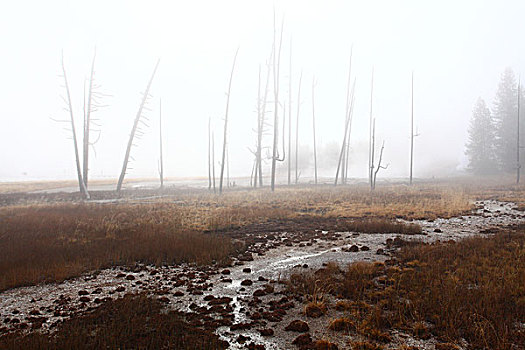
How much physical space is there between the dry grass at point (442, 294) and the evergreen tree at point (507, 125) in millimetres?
47500

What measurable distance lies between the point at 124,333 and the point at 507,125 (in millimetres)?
59838

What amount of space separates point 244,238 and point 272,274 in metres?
4.57

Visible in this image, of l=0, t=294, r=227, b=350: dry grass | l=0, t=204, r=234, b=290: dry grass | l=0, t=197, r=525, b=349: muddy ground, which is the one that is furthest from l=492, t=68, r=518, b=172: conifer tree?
Result: l=0, t=294, r=227, b=350: dry grass

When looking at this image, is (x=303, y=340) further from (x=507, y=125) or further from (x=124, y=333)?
(x=507, y=125)

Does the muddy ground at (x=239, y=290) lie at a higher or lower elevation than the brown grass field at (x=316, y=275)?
lower

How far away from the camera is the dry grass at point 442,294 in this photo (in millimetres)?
4477

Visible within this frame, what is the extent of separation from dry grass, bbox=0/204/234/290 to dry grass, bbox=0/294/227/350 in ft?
10.6

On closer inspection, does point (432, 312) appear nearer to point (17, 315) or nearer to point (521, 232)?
point (17, 315)

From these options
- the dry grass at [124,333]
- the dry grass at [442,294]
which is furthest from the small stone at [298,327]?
the dry grass at [124,333]

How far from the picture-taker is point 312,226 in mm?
14250

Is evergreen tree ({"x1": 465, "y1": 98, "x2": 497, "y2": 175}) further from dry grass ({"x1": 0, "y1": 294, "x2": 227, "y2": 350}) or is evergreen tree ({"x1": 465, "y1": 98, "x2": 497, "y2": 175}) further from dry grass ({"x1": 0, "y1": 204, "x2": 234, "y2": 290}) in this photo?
dry grass ({"x1": 0, "y1": 294, "x2": 227, "y2": 350})

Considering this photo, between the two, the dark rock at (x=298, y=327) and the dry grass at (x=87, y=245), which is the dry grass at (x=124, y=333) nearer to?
the dark rock at (x=298, y=327)

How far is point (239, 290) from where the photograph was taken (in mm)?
6602

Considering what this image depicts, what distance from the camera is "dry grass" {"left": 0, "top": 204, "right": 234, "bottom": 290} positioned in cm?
788
